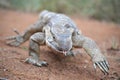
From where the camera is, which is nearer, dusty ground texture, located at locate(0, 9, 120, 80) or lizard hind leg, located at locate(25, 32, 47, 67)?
dusty ground texture, located at locate(0, 9, 120, 80)

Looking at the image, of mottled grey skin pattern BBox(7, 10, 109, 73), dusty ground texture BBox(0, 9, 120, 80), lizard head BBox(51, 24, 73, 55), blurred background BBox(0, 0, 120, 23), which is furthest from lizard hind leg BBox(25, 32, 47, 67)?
blurred background BBox(0, 0, 120, 23)

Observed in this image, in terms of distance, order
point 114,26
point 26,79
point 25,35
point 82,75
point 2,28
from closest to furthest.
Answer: point 26,79
point 82,75
point 25,35
point 2,28
point 114,26

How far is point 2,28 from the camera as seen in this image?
32.3 ft

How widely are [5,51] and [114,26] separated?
22.0 feet

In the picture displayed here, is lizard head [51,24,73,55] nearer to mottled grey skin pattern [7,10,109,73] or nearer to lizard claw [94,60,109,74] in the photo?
mottled grey skin pattern [7,10,109,73]

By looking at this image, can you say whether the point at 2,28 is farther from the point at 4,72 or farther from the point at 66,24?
the point at 4,72

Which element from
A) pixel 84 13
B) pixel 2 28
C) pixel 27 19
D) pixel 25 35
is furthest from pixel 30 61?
pixel 84 13

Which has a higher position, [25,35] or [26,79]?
[25,35]

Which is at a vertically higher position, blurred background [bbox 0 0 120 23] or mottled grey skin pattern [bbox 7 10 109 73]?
blurred background [bbox 0 0 120 23]

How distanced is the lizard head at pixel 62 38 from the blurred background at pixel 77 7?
748cm

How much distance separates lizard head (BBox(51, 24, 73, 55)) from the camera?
5229 mm

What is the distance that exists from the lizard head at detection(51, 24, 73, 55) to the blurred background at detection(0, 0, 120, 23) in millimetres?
7483

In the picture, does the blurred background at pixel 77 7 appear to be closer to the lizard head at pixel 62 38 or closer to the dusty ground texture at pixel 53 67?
the dusty ground texture at pixel 53 67

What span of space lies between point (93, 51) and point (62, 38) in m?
0.69
